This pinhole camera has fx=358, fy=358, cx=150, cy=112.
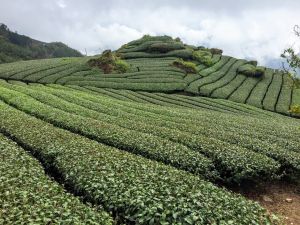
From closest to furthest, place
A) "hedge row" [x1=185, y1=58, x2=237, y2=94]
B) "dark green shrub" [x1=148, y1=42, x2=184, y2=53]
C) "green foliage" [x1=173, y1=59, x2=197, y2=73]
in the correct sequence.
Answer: "hedge row" [x1=185, y1=58, x2=237, y2=94] < "green foliage" [x1=173, y1=59, x2=197, y2=73] < "dark green shrub" [x1=148, y1=42, x2=184, y2=53]

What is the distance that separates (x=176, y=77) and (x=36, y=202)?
84.3 meters

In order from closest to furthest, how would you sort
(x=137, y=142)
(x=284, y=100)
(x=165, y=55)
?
(x=137, y=142) → (x=284, y=100) → (x=165, y=55)

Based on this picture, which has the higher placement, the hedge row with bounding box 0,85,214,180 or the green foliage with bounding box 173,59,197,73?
the green foliage with bounding box 173,59,197,73

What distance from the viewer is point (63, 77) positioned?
9038 centimetres

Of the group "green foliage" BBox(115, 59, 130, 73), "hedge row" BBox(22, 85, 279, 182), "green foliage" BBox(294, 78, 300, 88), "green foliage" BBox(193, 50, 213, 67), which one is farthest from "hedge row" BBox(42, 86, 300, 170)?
"green foliage" BBox(193, 50, 213, 67)

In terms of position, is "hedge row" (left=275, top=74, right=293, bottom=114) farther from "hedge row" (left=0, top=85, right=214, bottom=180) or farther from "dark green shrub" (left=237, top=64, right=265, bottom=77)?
"hedge row" (left=0, top=85, right=214, bottom=180)

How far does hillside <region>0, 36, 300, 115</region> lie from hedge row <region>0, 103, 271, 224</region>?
205 ft

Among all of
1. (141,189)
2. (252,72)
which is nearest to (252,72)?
(252,72)

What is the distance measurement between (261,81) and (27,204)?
104 m

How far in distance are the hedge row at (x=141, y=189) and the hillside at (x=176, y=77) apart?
62497mm

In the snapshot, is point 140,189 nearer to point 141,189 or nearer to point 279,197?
point 141,189

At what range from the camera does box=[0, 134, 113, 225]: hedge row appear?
44.0ft

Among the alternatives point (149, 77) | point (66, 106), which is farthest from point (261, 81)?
point (66, 106)

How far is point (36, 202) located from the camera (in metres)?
15.0
